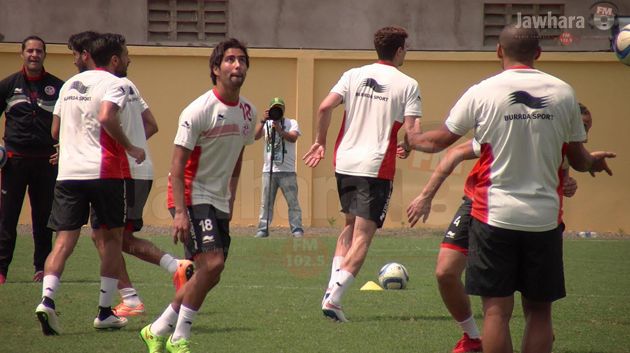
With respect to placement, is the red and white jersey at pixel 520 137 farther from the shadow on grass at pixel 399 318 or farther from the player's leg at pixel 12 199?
the player's leg at pixel 12 199

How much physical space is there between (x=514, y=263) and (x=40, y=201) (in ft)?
22.7

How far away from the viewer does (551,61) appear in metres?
21.1

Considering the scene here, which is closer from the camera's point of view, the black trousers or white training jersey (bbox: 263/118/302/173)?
the black trousers

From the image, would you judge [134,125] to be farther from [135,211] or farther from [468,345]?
[468,345]

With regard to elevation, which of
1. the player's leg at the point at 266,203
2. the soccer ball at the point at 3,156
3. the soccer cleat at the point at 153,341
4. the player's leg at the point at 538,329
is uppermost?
the soccer ball at the point at 3,156

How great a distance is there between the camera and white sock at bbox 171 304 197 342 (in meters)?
7.15

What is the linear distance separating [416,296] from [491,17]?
14.8 metres

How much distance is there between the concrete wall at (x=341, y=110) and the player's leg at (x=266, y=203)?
6.30 feet

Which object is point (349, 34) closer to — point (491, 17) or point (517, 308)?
point (491, 17)

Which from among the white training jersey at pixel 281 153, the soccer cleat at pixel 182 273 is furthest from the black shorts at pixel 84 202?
the white training jersey at pixel 281 153

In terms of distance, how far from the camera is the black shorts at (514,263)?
6.06 m

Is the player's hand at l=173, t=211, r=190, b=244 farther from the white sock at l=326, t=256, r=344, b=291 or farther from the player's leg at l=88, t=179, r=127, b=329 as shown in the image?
the white sock at l=326, t=256, r=344, b=291

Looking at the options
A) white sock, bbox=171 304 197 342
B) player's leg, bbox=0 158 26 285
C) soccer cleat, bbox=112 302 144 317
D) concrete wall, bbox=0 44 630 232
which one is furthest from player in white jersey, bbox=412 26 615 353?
concrete wall, bbox=0 44 630 232

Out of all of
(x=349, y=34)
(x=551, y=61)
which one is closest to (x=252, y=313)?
(x=551, y=61)
